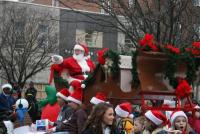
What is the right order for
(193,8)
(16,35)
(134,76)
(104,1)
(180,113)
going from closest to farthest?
(180,113) → (134,76) → (104,1) → (193,8) → (16,35)

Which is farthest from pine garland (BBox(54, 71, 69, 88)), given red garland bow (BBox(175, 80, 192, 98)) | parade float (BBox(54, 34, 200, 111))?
red garland bow (BBox(175, 80, 192, 98))

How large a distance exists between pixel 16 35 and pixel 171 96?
2177 centimetres

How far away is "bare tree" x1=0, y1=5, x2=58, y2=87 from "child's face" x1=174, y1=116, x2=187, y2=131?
22248mm

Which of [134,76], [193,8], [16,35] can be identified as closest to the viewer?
[134,76]

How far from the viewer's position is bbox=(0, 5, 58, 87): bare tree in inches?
1119

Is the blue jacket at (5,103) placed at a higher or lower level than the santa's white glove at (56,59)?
lower

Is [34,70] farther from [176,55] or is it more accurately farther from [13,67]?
[176,55]

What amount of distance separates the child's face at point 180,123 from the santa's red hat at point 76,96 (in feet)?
7.44

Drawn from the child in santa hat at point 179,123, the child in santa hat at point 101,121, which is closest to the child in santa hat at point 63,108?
the child in santa hat at point 179,123

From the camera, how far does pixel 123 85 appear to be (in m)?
7.57

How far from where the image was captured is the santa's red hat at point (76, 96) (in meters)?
8.27

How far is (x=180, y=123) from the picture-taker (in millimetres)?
6352

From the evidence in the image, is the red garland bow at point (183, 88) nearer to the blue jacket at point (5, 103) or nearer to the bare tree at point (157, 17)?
the bare tree at point (157, 17)

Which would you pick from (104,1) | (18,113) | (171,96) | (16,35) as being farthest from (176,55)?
(16,35)
